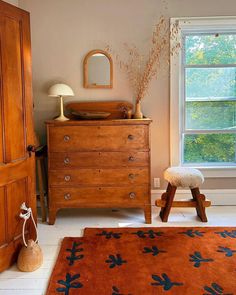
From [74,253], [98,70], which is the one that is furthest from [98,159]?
[98,70]

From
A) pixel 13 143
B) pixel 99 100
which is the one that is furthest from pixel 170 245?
pixel 99 100

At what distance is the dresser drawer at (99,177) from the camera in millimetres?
3240

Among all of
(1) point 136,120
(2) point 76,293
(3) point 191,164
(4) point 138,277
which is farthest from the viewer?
(3) point 191,164

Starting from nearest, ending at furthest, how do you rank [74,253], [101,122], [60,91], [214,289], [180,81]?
[214,289] → [74,253] → [101,122] → [60,91] → [180,81]

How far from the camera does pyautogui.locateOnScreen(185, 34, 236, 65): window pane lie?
3.72 meters

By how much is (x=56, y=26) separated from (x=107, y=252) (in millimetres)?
2564

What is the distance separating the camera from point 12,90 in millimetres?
2406

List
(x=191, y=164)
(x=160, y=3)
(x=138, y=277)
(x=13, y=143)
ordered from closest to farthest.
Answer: (x=138, y=277)
(x=13, y=143)
(x=160, y=3)
(x=191, y=164)

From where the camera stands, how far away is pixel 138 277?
2.24 metres

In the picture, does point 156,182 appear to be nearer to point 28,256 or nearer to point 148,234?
point 148,234

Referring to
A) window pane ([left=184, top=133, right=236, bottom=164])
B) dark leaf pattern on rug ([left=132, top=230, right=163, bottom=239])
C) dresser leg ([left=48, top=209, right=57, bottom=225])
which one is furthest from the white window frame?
dresser leg ([left=48, top=209, right=57, bottom=225])

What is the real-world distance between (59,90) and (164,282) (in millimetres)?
2204

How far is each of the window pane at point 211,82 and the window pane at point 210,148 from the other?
0.50 m

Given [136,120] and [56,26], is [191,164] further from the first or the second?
[56,26]
